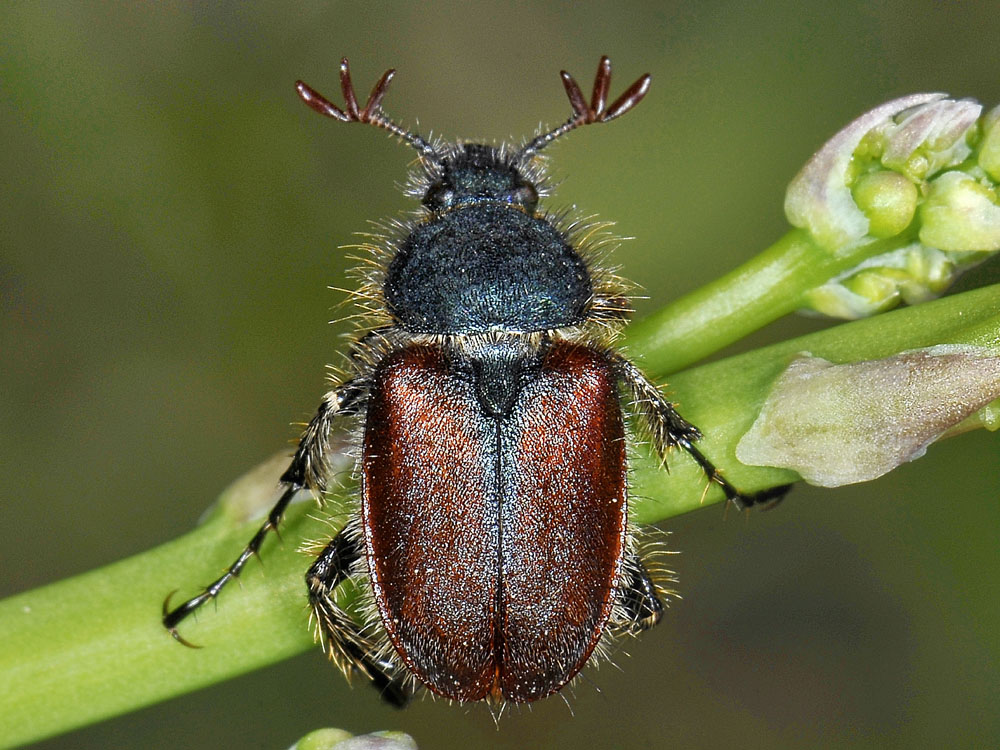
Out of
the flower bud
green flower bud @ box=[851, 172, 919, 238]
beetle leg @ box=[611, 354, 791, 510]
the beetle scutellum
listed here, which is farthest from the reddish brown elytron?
green flower bud @ box=[851, 172, 919, 238]

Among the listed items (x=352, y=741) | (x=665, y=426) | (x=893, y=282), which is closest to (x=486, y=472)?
(x=665, y=426)

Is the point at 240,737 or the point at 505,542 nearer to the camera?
the point at 505,542

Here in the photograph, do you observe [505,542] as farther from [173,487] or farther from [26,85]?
[26,85]

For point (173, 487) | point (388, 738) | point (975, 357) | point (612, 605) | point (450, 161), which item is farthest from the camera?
point (173, 487)

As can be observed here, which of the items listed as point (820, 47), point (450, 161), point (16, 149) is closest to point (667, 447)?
point (450, 161)

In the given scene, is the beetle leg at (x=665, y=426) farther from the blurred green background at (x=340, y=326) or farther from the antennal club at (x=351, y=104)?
the blurred green background at (x=340, y=326)

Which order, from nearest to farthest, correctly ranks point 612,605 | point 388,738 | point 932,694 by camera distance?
point 388,738 → point 612,605 → point 932,694

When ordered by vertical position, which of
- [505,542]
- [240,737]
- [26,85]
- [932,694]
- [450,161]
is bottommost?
[932,694]

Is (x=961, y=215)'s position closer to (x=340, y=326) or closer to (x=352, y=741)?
(x=352, y=741)
